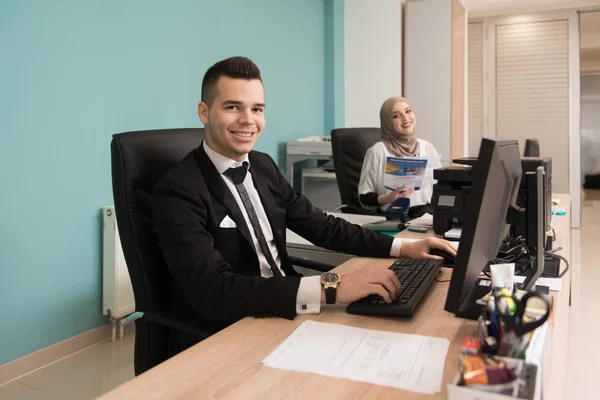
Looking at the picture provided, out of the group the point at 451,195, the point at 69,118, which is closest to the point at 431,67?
the point at 451,195

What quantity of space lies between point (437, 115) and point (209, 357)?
4248 mm

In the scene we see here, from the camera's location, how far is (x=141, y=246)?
4.45ft

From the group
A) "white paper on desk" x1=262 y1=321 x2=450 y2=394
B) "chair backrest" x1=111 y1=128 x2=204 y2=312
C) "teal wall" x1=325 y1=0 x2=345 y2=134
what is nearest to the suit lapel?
"chair backrest" x1=111 y1=128 x2=204 y2=312

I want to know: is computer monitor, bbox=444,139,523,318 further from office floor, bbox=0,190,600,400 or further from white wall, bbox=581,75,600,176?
white wall, bbox=581,75,600,176

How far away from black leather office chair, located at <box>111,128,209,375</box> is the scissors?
897mm

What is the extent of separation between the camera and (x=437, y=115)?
15.6ft

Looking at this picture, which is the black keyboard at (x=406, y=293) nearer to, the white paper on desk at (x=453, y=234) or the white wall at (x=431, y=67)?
the white paper on desk at (x=453, y=234)

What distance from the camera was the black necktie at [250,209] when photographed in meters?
1.42

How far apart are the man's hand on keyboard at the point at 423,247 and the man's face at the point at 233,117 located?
0.56 meters

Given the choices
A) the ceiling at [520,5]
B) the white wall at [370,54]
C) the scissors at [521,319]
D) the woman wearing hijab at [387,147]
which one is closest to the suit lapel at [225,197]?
the scissors at [521,319]

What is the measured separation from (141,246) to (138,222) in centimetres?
6

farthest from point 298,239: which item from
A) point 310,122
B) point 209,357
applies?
point 310,122

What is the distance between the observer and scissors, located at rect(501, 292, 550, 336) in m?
0.68

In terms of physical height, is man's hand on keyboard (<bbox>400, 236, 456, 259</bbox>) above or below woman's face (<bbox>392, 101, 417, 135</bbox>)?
below
